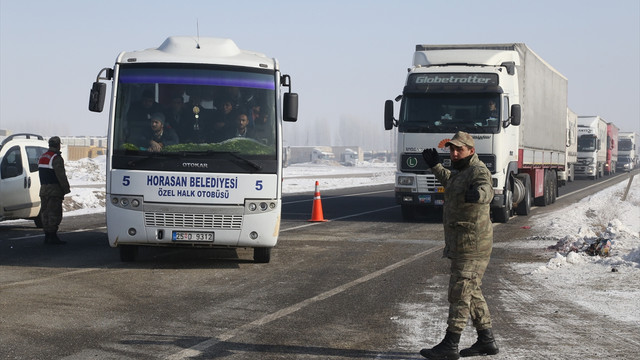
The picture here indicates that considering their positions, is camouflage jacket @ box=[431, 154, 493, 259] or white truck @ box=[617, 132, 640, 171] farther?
white truck @ box=[617, 132, 640, 171]

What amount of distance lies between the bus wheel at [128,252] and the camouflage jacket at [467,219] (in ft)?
22.2

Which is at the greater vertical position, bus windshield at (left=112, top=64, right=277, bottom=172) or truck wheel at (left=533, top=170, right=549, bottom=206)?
bus windshield at (left=112, top=64, right=277, bottom=172)

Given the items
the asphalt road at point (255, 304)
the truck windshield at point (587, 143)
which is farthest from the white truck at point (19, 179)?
the truck windshield at point (587, 143)

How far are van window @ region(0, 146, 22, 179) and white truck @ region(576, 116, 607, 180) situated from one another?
40.7 meters

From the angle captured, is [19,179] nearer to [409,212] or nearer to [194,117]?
[194,117]

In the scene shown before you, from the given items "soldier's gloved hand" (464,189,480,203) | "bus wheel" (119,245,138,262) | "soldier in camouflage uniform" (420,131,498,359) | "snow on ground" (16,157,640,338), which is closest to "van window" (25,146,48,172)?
"bus wheel" (119,245,138,262)

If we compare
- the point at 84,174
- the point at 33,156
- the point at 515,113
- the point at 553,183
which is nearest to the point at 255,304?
the point at 33,156

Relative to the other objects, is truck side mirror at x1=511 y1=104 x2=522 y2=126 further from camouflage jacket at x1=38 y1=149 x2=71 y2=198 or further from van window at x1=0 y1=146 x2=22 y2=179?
van window at x1=0 y1=146 x2=22 y2=179

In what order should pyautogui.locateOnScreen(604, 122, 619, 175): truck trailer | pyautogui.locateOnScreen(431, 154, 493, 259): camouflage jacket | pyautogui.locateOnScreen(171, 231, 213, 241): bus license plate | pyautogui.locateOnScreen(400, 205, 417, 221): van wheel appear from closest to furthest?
pyautogui.locateOnScreen(431, 154, 493, 259): camouflage jacket
pyautogui.locateOnScreen(171, 231, 213, 241): bus license plate
pyautogui.locateOnScreen(400, 205, 417, 221): van wheel
pyautogui.locateOnScreen(604, 122, 619, 175): truck trailer

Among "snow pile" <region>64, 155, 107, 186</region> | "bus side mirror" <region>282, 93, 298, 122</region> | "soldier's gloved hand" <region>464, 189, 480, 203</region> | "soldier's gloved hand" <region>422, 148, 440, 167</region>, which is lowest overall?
"snow pile" <region>64, 155, 107, 186</region>

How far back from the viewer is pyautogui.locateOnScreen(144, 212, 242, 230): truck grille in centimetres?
1105

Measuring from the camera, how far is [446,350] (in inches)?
244

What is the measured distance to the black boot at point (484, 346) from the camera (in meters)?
6.36

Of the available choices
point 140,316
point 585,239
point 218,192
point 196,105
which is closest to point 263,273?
point 218,192
